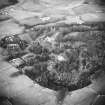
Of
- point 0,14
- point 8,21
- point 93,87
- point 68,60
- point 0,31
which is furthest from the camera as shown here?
point 0,14

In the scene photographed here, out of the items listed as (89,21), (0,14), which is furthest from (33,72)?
(0,14)

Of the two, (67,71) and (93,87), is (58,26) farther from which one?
(93,87)

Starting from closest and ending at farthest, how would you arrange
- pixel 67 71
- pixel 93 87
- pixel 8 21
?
pixel 93 87
pixel 67 71
pixel 8 21

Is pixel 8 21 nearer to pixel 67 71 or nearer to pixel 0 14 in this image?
pixel 0 14

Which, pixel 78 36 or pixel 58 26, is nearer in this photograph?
pixel 78 36

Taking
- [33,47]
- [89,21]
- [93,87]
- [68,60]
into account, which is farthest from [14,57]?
[89,21]

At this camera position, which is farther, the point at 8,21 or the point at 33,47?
the point at 8,21
